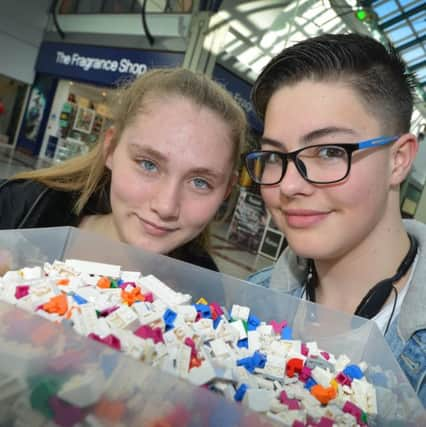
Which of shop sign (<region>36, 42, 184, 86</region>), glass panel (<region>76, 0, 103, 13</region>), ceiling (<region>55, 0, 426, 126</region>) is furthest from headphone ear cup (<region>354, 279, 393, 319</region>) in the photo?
glass panel (<region>76, 0, 103, 13</region>)

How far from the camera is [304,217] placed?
0.92 m

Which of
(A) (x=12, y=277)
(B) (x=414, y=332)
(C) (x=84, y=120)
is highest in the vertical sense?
(C) (x=84, y=120)

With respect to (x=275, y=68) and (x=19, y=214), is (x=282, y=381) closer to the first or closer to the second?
(x=275, y=68)

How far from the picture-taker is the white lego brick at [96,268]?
3.04 ft

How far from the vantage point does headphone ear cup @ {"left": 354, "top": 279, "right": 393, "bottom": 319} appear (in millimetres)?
943

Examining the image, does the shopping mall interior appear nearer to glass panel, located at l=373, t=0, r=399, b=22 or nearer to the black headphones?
glass panel, located at l=373, t=0, r=399, b=22

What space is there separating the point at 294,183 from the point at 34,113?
29.9 ft

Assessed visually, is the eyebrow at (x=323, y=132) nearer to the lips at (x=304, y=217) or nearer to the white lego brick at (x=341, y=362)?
the lips at (x=304, y=217)

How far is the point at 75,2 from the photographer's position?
783 cm

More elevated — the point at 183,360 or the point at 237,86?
the point at 237,86

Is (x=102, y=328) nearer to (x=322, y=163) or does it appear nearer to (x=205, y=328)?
(x=205, y=328)

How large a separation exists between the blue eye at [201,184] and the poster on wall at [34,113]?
854cm

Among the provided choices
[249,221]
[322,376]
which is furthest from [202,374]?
[249,221]

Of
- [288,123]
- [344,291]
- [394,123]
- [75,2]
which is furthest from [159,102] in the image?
[75,2]
